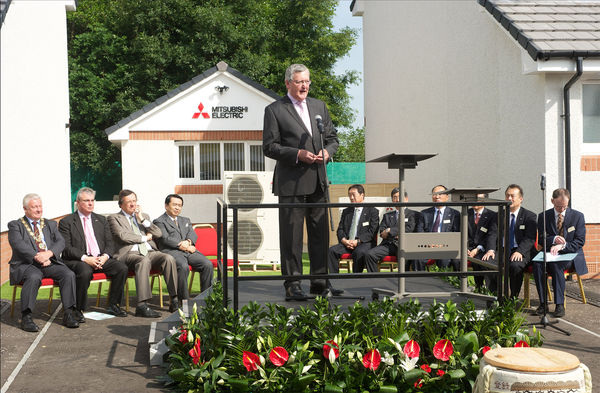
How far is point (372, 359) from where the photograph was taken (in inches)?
171

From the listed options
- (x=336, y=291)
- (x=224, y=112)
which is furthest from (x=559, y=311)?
(x=224, y=112)

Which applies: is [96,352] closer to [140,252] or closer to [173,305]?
[173,305]

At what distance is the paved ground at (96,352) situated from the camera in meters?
4.86

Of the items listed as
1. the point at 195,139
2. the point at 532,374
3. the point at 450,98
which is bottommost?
the point at 532,374

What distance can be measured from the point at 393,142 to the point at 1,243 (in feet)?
33.5

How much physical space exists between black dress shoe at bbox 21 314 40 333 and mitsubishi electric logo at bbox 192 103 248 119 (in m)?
11.1

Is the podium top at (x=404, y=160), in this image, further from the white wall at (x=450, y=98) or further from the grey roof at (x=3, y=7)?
the grey roof at (x=3, y=7)

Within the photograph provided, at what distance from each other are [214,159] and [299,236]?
12.5 meters

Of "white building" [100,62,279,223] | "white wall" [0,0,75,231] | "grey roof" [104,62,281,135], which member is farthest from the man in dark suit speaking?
"white building" [100,62,279,223]

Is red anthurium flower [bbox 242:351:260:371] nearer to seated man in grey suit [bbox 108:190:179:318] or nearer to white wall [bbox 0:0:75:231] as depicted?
seated man in grey suit [bbox 108:190:179:318]

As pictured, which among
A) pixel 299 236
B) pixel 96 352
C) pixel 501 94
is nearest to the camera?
pixel 299 236

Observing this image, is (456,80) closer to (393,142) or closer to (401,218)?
(393,142)

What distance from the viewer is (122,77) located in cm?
2734

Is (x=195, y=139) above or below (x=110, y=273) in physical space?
above
